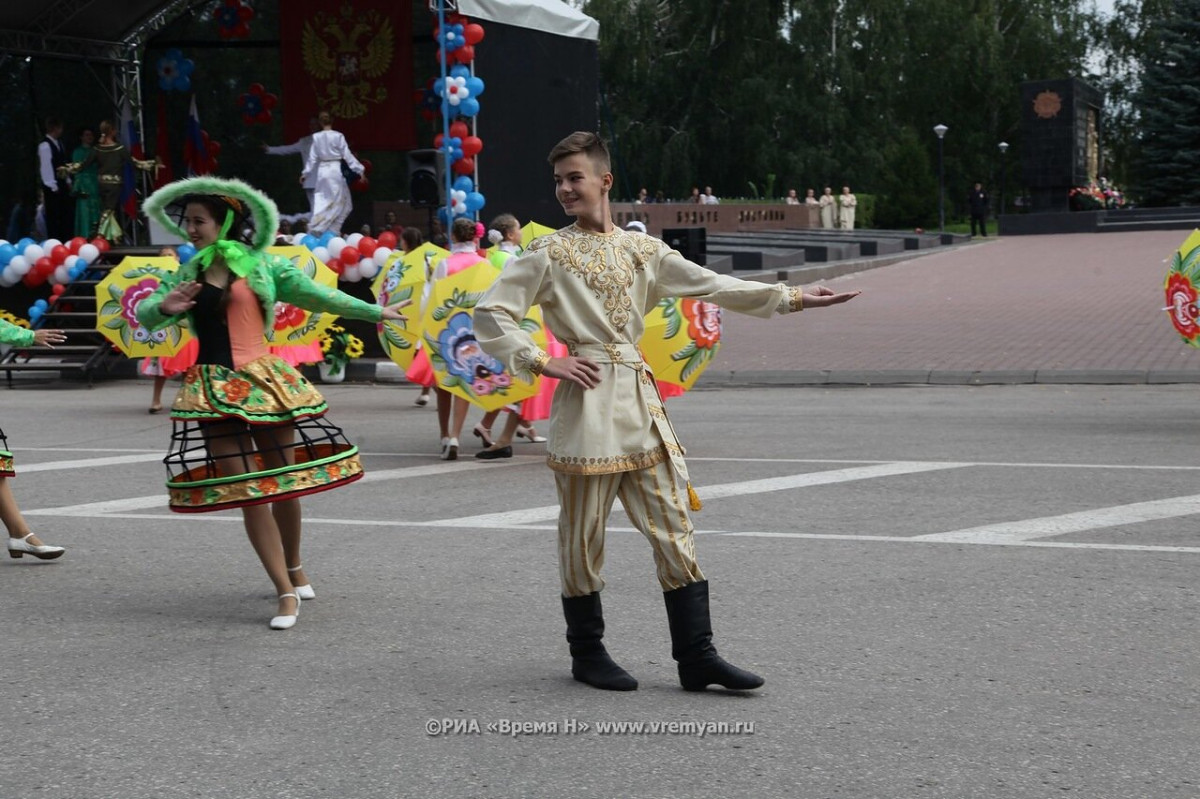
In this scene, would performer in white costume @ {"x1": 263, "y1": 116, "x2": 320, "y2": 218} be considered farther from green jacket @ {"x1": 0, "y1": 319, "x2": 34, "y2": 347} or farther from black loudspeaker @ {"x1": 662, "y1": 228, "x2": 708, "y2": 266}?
green jacket @ {"x1": 0, "y1": 319, "x2": 34, "y2": 347}

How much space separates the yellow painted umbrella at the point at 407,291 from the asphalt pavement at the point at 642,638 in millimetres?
1232

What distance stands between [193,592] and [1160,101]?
181 ft

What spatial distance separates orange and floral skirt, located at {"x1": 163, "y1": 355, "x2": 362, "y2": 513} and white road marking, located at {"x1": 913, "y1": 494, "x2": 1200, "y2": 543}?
3.03 meters

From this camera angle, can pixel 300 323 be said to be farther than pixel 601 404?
Yes

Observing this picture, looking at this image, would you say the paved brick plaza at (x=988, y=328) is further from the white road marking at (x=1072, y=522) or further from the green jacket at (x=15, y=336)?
the green jacket at (x=15, y=336)

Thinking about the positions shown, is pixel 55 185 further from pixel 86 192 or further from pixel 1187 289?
pixel 1187 289

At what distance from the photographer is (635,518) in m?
5.06

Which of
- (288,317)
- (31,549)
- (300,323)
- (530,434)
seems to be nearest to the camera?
(31,549)

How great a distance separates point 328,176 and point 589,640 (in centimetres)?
1773

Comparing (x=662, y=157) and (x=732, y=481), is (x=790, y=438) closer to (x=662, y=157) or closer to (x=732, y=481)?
(x=732, y=481)

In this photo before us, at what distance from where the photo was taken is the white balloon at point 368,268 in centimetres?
1866

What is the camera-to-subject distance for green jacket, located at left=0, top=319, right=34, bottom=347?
711 centimetres

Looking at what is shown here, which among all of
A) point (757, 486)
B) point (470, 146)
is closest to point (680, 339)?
point (757, 486)

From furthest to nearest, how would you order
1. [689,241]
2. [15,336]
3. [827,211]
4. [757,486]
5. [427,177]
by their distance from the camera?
[827,211] < [689,241] < [427,177] < [757,486] < [15,336]
